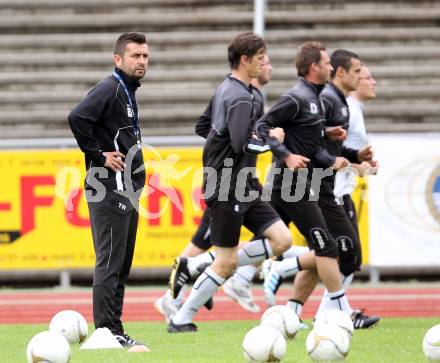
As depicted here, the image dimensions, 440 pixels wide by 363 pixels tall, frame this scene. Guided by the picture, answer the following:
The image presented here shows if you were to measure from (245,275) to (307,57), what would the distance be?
2807 millimetres

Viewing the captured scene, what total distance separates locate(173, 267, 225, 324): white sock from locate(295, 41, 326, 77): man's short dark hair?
71.8 inches

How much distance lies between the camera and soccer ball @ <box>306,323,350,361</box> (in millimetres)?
6605

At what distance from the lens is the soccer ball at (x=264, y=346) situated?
6477 mm

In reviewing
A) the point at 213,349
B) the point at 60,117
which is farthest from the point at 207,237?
the point at 60,117

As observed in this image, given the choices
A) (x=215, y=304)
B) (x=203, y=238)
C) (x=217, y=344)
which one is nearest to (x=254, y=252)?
(x=203, y=238)

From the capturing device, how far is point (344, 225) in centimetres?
963

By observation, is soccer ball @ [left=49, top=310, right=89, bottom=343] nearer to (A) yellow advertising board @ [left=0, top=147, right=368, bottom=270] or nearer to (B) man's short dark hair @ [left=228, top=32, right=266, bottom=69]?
(B) man's short dark hair @ [left=228, top=32, right=266, bottom=69]

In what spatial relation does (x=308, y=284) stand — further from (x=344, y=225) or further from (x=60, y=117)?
(x=60, y=117)

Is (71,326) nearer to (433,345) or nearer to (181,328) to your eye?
(181,328)

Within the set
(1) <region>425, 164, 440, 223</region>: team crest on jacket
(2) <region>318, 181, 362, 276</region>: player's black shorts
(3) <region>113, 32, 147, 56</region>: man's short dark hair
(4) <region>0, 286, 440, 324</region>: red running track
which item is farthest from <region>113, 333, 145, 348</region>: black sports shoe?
(1) <region>425, 164, 440, 223</region>: team crest on jacket

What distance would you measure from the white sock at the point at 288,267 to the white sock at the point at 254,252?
1.29ft

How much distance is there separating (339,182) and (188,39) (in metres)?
8.58

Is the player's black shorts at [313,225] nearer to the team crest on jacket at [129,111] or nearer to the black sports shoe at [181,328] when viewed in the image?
the black sports shoe at [181,328]

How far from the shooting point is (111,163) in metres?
7.61
